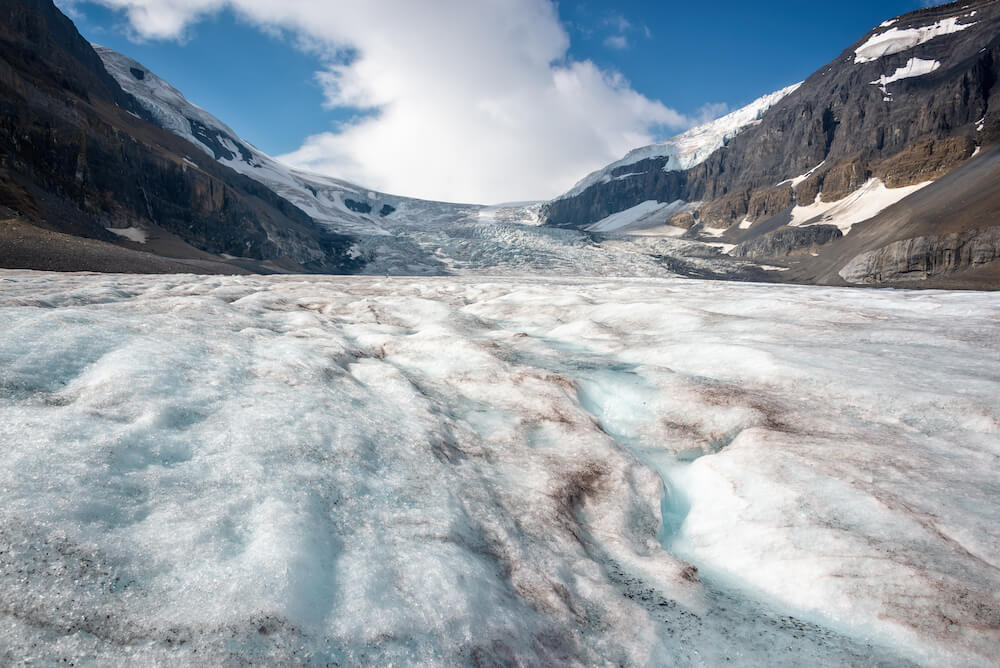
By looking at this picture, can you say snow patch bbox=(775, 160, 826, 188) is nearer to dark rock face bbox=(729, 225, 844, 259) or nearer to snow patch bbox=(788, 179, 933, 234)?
snow patch bbox=(788, 179, 933, 234)

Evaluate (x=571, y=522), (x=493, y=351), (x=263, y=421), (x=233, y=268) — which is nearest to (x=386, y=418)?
(x=263, y=421)

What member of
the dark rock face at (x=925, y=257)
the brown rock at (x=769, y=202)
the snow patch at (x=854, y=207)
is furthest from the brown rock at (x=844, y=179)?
the dark rock face at (x=925, y=257)

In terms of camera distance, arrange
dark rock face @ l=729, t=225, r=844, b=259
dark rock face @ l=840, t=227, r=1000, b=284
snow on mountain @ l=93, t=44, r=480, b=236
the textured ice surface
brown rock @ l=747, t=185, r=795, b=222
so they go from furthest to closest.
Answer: snow on mountain @ l=93, t=44, r=480, b=236
brown rock @ l=747, t=185, r=795, b=222
dark rock face @ l=729, t=225, r=844, b=259
dark rock face @ l=840, t=227, r=1000, b=284
the textured ice surface

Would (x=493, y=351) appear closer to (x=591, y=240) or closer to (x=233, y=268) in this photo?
(x=233, y=268)

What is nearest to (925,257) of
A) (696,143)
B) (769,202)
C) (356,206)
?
(769,202)

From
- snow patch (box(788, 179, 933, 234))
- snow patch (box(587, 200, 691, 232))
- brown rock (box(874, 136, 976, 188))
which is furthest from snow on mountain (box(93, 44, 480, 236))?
brown rock (box(874, 136, 976, 188))
